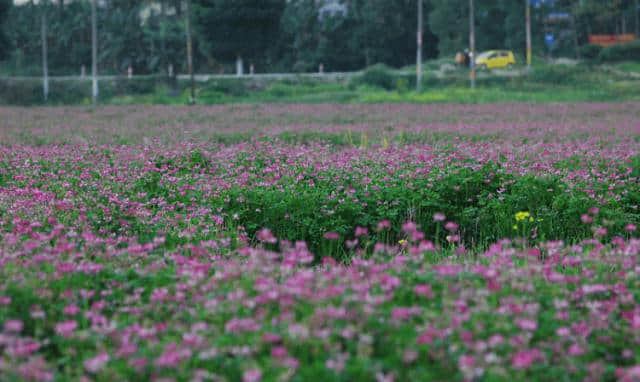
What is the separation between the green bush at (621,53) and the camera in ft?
189

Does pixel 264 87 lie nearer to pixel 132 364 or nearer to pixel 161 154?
pixel 161 154

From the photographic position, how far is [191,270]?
15.2 feet

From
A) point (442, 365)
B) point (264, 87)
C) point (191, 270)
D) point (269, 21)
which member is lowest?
point (442, 365)

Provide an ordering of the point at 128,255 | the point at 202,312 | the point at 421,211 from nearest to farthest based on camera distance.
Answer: the point at 202,312, the point at 128,255, the point at 421,211

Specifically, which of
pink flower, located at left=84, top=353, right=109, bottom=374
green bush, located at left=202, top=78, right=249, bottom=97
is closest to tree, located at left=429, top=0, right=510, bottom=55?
green bush, located at left=202, top=78, right=249, bottom=97

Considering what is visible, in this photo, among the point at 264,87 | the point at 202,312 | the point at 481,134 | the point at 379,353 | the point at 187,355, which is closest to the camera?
the point at 187,355

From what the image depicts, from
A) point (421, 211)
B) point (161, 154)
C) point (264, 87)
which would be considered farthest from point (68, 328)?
point (264, 87)

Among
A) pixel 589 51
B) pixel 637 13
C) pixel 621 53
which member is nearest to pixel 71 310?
pixel 621 53

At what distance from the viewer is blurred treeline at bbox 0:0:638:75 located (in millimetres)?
62000

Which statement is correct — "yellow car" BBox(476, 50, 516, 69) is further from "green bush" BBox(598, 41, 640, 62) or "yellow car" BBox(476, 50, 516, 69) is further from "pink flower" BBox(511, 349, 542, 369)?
"pink flower" BBox(511, 349, 542, 369)

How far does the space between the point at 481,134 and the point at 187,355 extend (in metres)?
13.9

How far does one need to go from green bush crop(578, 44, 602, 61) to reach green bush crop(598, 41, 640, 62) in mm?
1503

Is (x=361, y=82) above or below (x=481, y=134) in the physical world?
above

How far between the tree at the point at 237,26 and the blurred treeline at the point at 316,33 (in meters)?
1.99
